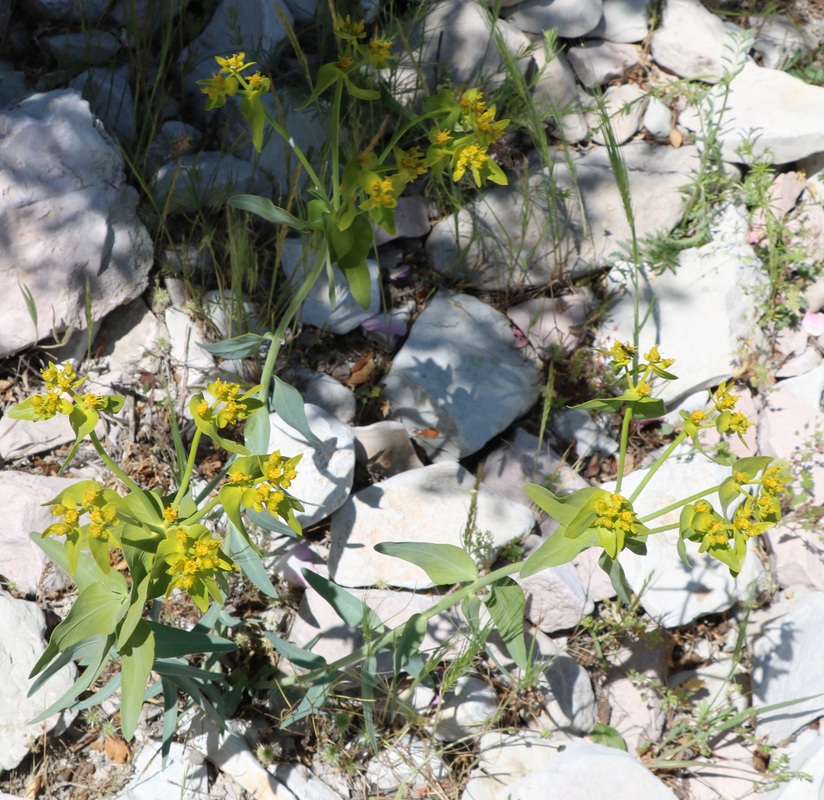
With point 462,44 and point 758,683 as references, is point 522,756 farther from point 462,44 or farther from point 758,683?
point 462,44

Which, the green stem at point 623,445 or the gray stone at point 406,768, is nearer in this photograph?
the green stem at point 623,445

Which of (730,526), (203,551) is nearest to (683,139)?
(730,526)

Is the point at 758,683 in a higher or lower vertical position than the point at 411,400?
lower

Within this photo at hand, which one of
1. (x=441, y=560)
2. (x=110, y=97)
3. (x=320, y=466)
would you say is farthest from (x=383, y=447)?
(x=110, y=97)

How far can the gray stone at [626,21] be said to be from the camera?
3977mm

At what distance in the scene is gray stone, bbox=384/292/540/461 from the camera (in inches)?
119

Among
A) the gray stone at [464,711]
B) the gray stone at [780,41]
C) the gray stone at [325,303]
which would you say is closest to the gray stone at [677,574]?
the gray stone at [464,711]

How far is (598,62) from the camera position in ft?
12.7

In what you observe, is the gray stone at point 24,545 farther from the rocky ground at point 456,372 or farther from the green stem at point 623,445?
the green stem at point 623,445

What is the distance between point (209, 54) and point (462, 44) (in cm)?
111

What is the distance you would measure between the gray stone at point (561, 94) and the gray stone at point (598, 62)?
114 millimetres

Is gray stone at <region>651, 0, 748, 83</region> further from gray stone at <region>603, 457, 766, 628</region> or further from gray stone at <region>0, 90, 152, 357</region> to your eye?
gray stone at <region>0, 90, 152, 357</region>

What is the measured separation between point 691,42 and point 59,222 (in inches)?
118

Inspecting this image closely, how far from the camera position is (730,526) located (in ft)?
5.96
